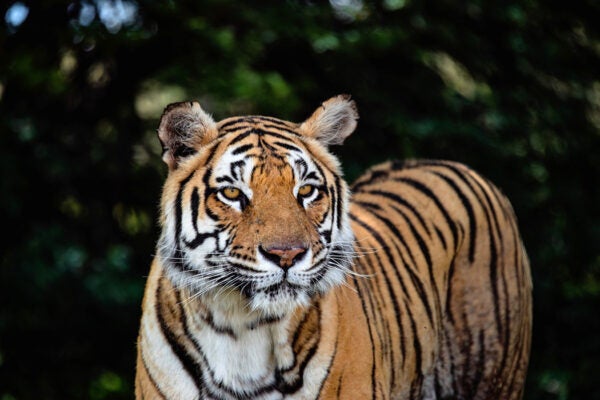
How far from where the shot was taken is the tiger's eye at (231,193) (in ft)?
8.75

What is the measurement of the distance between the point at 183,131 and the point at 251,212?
0.41m

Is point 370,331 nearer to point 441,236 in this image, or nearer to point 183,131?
point 441,236

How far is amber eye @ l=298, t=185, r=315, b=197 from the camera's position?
2721 millimetres

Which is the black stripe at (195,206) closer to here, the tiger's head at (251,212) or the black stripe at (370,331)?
the tiger's head at (251,212)

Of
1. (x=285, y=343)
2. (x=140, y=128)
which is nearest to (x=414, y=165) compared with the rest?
(x=285, y=343)

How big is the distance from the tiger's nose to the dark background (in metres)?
2.56

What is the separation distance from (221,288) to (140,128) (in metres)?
3.05

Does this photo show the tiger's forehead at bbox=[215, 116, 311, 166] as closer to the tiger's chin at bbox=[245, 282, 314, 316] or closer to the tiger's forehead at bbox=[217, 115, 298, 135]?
the tiger's forehead at bbox=[217, 115, 298, 135]

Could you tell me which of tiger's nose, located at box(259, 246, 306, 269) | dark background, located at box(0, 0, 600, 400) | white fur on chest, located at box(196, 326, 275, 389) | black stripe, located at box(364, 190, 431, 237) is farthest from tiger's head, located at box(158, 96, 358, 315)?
dark background, located at box(0, 0, 600, 400)

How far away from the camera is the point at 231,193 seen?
105 inches

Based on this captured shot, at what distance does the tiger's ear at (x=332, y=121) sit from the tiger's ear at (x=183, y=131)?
35 cm

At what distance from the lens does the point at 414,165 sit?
13.3 feet

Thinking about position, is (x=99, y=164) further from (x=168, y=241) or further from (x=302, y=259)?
(x=302, y=259)

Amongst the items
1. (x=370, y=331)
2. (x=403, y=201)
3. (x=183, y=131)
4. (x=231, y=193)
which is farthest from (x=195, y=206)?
(x=403, y=201)
